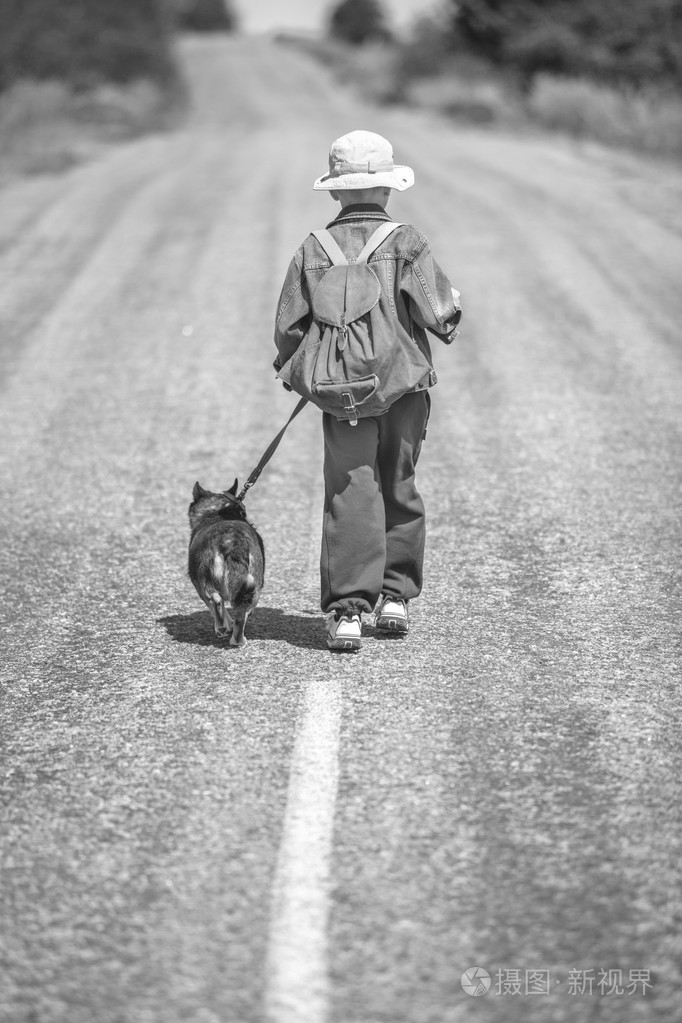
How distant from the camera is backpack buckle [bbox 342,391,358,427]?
14.5 feet

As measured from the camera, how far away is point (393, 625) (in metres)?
4.85

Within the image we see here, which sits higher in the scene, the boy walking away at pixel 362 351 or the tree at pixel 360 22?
the boy walking away at pixel 362 351

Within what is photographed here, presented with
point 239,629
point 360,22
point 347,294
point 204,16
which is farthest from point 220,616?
point 204,16

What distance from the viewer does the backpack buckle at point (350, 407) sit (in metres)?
4.42

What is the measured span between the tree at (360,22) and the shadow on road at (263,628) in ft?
234

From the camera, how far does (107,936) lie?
2.84 metres

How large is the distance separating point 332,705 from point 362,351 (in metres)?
1.41

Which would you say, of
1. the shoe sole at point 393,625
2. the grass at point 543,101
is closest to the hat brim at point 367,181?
the shoe sole at point 393,625

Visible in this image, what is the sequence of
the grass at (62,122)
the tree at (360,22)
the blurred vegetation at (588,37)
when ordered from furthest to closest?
the tree at (360,22) → the blurred vegetation at (588,37) → the grass at (62,122)

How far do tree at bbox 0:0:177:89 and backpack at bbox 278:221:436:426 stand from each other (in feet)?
83.3

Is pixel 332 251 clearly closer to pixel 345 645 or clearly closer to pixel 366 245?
pixel 366 245

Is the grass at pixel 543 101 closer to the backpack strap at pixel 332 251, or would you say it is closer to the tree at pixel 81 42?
the tree at pixel 81 42

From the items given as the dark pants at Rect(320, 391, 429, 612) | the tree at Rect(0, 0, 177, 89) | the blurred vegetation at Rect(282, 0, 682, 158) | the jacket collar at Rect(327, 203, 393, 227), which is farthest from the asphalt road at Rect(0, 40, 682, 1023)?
the tree at Rect(0, 0, 177, 89)

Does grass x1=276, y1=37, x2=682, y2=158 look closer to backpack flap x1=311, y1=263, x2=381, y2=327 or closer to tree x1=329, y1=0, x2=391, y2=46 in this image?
backpack flap x1=311, y1=263, x2=381, y2=327
